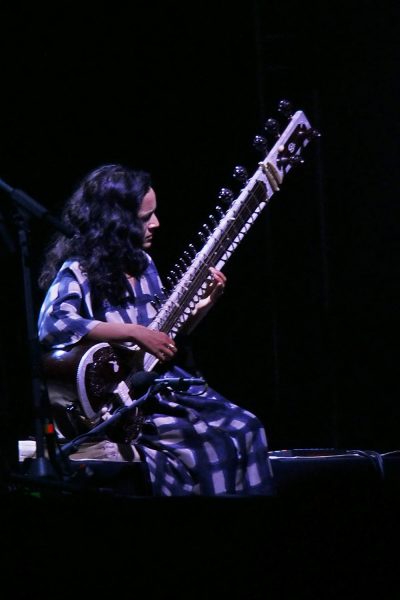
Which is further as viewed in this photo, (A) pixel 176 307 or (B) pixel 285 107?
(B) pixel 285 107

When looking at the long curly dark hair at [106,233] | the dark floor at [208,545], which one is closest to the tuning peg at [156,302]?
the long curly dark hair at [106,233]

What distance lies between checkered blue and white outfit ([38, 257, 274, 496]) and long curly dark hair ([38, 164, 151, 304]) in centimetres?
Answer: 6

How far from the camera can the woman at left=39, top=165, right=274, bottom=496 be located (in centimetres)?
342

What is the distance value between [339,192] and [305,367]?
876mm

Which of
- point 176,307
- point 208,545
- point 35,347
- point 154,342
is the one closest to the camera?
point 208,545

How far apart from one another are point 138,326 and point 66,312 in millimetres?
→ 267

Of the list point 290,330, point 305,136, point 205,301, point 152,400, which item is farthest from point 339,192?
point 152,400

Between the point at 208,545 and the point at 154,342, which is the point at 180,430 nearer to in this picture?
the point at 154,342

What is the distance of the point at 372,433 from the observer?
490 cm

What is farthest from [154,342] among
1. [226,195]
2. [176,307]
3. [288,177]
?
[288,177]

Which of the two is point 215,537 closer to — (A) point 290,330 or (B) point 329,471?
(B) point 329,471

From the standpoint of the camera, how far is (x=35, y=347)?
2768 mm

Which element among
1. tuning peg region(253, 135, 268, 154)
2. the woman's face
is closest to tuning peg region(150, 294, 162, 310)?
the woman's face

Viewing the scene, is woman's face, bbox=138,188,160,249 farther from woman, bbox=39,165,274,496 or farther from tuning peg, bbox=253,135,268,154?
tuning peg, bbox=253,135,268,154
